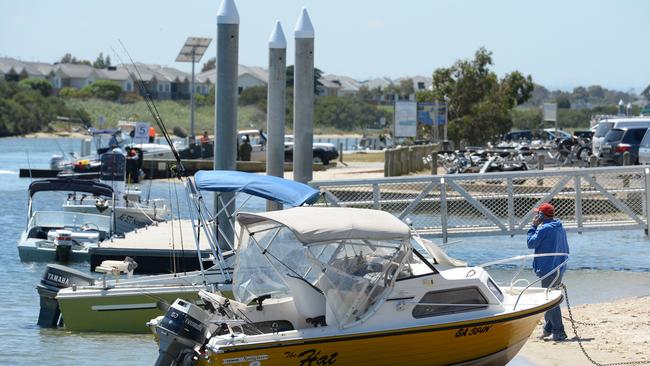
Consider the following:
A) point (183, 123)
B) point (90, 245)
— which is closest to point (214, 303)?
point (90, 245)

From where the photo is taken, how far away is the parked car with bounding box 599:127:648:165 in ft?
130

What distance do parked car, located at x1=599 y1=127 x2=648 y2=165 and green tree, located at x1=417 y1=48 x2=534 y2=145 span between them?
68.3 ft

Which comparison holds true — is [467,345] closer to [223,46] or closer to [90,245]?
[223,46]

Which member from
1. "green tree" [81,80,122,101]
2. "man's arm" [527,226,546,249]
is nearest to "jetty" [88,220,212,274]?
"man's arm" [527,226,546,249]

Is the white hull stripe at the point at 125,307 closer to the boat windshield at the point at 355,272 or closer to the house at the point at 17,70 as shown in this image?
the boat windshield at the point at 355,272

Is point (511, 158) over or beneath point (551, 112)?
beneath

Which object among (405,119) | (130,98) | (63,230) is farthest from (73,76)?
(63,230)

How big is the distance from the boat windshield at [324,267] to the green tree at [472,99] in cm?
4883

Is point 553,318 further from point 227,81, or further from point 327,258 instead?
point 227,81

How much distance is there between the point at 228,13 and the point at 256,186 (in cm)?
706

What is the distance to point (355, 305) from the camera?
13.5m

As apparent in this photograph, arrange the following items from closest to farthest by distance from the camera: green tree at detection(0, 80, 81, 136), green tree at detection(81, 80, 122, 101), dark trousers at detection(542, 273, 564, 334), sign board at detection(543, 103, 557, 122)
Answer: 1. dark trousers at detection(542, 273, 564, 334)
2. sign board at detection(543, 103, 557, 122)
3. green tree at detection(0, 80, 81, 136)
4. green tree at detection(81, 80, 122, 101)

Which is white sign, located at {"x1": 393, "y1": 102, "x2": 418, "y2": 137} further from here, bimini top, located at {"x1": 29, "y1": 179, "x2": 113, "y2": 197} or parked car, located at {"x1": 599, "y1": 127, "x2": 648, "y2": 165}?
bimini top, located at {"x1": 29, "y1": 179, "x2": 113, "y2": 197}

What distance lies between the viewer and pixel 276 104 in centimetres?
2586
